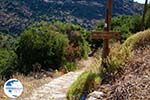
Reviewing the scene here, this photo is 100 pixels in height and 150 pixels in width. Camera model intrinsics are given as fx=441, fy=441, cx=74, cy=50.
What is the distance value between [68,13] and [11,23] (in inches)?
1482

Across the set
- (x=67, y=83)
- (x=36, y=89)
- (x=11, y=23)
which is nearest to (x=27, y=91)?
(x=36, y=89)

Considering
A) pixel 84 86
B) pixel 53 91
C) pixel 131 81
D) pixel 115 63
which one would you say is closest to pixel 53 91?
pixel 53 91

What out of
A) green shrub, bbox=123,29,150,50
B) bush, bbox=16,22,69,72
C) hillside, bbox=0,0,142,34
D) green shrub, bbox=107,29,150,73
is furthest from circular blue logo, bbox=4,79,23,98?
hillside, bbox=0,0,142,34

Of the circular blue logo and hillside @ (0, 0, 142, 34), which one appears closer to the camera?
the circular blue logo

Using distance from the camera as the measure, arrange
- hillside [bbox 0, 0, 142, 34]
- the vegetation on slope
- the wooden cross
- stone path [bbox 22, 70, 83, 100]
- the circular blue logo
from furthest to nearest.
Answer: hillside [bbox 0, 0, 142, 34] < stone path [bbox 22, 70, 83, 100] < the wooden cross < the vegetation on slope < the circular blue logo

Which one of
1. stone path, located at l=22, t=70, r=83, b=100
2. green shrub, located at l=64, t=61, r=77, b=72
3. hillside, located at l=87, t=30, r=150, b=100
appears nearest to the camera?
hillside, located at l=87, t=30, r=150, b=100

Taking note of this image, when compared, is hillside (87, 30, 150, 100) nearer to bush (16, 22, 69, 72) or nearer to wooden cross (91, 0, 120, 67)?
wooden cross (91, 0, 120, 67)

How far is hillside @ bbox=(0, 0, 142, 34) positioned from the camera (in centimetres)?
15088

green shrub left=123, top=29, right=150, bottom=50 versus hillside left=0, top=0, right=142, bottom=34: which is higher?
green shrub left=123, top=29, right=150, bottom=50

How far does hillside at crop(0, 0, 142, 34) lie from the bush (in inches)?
4593

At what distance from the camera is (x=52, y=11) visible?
17525 cm

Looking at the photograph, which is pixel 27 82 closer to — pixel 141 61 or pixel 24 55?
pixel 141 61

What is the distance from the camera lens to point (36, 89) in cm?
1330

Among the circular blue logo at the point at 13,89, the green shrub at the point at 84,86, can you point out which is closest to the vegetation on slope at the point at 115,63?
the green shrub at the point at 84,86
